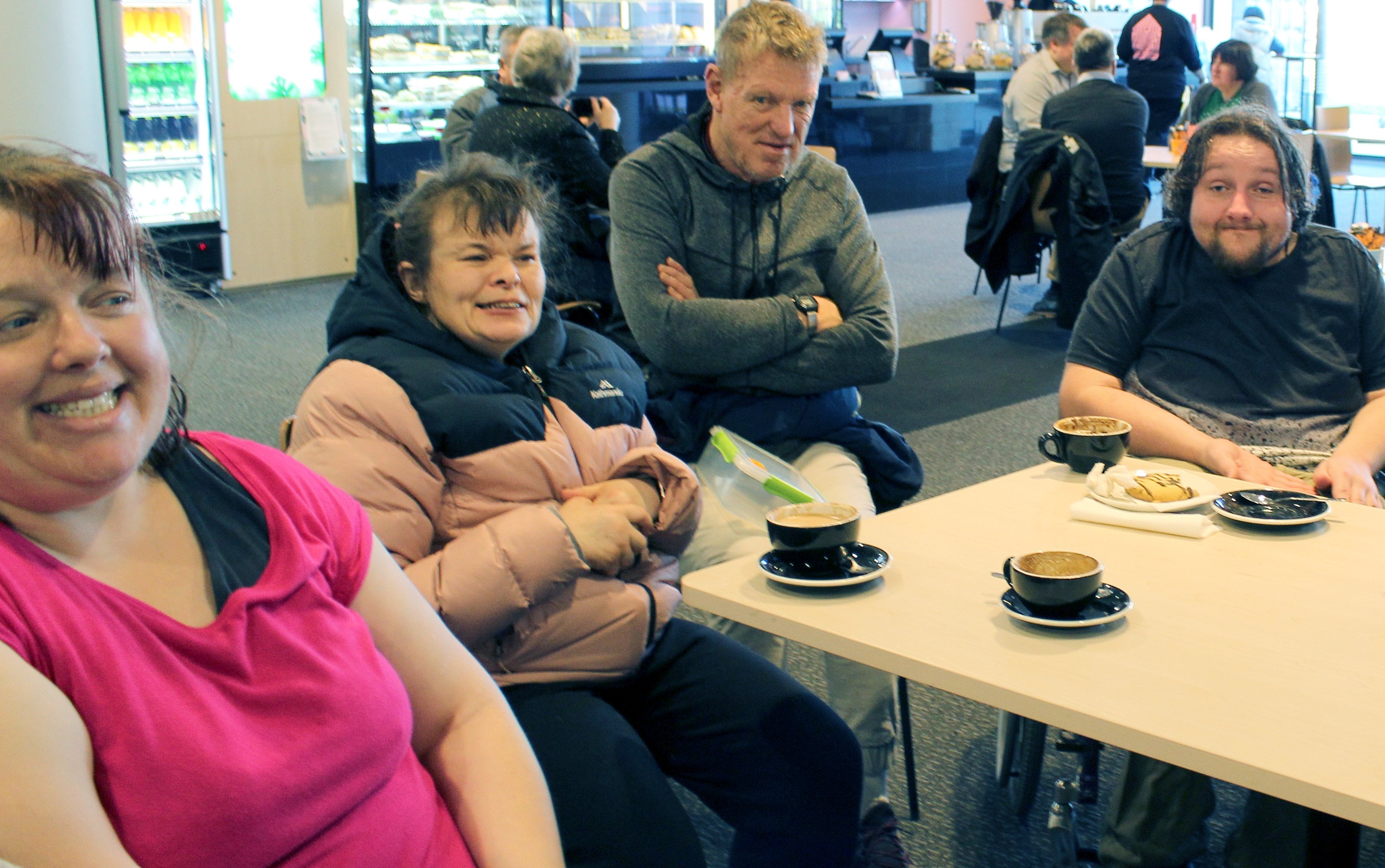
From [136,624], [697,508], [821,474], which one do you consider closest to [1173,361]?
[821,474]

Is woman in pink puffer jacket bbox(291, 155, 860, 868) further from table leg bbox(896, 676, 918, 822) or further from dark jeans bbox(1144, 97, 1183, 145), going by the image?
dark jeans bbox(1144, 97, 1183, 145)

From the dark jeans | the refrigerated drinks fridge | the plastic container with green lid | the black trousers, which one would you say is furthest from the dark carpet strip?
the dark jeans

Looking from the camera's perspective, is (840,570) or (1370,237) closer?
(840,570)

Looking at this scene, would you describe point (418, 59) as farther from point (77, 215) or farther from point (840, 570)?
point (77, 215)

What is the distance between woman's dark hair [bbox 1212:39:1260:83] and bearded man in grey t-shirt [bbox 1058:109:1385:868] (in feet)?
16.5

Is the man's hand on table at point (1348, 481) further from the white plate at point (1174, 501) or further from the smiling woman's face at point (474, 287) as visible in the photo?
the smiling woman's face at point (474, 287)

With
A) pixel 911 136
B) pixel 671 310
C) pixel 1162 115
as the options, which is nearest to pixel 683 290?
pixel 671 310

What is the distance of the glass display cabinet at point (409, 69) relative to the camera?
7.04 metres

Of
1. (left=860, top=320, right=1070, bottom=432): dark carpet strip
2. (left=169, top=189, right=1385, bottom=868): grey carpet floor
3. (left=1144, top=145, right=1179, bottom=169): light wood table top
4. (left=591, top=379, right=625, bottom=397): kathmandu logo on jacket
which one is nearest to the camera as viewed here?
(left=591, top=379, right=625, bottom=397): kathmandu logo on jacket

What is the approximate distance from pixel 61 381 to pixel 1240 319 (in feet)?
6.43

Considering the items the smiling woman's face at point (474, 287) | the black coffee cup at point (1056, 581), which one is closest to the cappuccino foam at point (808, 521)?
the black coffee cup at point (1056, 581)

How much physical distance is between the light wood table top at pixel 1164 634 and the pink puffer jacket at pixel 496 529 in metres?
0.19

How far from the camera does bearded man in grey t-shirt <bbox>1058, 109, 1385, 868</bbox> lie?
2133 mm

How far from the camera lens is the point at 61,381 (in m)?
0.96
